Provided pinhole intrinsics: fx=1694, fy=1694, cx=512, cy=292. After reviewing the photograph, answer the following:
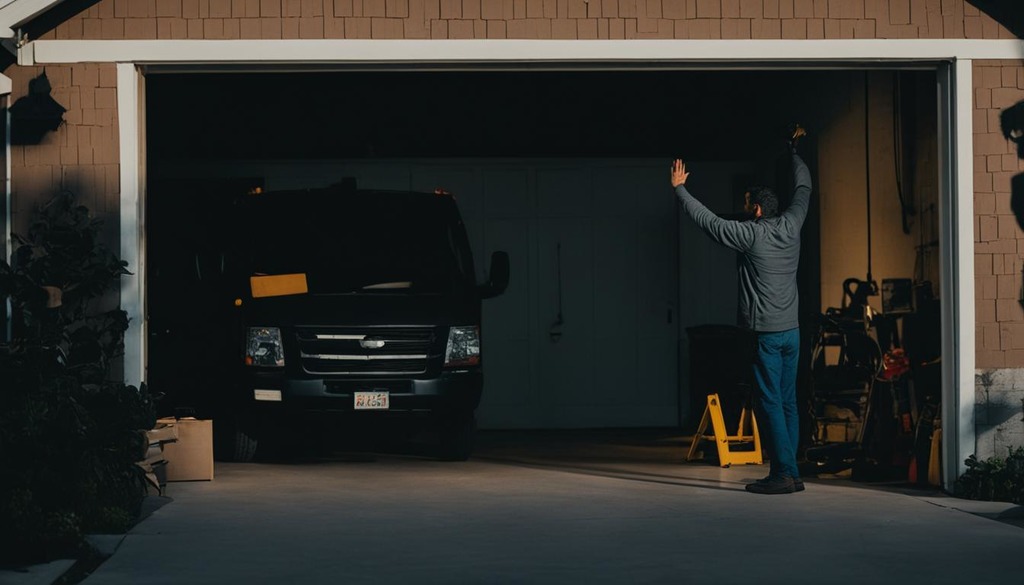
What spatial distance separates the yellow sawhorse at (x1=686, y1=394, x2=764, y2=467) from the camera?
44.5ft

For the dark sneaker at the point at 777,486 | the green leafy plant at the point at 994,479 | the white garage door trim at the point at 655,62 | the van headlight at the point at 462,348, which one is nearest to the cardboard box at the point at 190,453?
the white garage door trim at the point at 655,62

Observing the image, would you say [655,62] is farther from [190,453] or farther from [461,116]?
[461,116]

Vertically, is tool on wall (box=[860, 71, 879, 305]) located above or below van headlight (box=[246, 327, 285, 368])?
above

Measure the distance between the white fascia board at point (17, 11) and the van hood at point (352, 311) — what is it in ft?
10.2

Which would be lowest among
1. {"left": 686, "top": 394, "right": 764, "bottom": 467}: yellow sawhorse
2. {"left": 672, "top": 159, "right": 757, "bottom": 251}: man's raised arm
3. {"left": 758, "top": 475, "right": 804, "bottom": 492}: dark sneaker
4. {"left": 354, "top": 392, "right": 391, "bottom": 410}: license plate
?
{"left": 758, "top": 475, "right": 804, "bottom": 492}: dark sneaker

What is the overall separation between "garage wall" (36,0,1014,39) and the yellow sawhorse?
10.9ft

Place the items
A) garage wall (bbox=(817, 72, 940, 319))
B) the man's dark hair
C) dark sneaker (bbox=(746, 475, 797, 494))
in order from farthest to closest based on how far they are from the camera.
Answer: garage wall (bbox=(817, 72, 940, 319))
the man's dark hair
dark sneaker (bbox=(746, 475, 797, 494))

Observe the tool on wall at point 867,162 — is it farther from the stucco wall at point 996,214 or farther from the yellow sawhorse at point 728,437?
the stucco wall at point 996,214

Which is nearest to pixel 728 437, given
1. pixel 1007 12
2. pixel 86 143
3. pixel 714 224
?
pixel 714 224

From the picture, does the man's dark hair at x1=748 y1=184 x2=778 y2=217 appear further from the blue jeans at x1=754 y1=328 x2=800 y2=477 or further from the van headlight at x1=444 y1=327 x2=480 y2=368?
the van headlight at x1=444 y1=327 x2=480 y2=368

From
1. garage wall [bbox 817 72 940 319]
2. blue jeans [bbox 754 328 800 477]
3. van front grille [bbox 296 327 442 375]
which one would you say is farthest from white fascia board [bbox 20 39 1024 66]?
van front grille [bbox 296 327 442 375]

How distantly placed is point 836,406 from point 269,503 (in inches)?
201

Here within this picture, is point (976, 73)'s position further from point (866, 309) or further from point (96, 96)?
point (96, 96)

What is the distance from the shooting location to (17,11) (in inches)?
432
